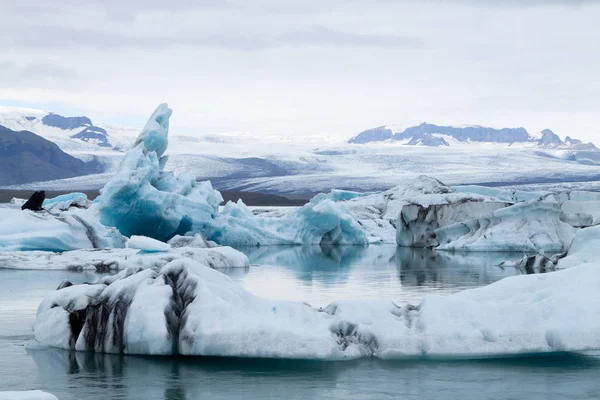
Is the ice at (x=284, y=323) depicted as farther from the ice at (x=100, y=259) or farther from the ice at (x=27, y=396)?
the ice at (x=100, y=259)

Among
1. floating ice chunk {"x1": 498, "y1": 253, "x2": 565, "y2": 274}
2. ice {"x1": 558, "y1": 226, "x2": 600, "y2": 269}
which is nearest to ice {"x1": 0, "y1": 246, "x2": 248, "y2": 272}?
floating ice chunk {"x1": 498, "y1": 253, "x2": 565, "y2": 274}

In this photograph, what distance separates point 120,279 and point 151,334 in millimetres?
797

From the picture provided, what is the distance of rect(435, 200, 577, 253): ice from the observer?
21.0 meters

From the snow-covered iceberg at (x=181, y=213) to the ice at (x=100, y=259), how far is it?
5149mm

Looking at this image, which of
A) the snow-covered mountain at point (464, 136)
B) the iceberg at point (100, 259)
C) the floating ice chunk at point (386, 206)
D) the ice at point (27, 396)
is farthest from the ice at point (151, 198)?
the snow-covered mountain at point (464, 136)

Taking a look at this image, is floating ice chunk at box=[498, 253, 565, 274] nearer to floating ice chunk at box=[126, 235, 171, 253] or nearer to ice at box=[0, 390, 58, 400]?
floating ice chunk at box=[126, 235, 171, 253]

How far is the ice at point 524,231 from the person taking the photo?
2097 centimetres

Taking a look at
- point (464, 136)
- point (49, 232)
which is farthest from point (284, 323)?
point (464, 136)

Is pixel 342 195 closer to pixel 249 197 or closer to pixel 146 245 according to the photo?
pixel 146 245

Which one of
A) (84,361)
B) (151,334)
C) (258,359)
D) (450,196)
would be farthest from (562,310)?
(450,196)

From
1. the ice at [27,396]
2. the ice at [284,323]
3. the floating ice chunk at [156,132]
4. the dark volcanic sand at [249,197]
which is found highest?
the floating ice chunk at [156,132]

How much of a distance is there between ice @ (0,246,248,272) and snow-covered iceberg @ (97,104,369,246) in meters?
5.15

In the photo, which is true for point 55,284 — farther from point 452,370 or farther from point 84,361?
point 452,370

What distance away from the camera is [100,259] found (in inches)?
590
